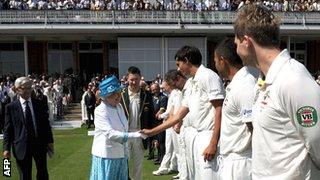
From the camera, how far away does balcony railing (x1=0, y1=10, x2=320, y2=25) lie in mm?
30391

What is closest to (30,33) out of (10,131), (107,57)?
(107,57)

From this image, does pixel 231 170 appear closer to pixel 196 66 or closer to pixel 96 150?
pixel 196 66

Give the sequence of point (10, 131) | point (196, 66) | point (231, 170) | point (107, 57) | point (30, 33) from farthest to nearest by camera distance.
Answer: point (107, 57) < point (30, 33) < point (10, 131) < point (196, 66) < point (231, 170)

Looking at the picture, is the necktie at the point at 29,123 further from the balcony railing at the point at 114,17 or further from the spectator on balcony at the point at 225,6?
the spectator on balcony at the point at 225,6

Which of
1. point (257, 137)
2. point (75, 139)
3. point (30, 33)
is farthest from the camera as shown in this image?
point (30, 33)

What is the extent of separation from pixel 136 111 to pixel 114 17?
2393 cm

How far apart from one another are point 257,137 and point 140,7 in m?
30.4

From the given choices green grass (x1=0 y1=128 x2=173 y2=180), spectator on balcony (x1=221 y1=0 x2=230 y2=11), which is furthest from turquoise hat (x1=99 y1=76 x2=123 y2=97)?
spectator on balcony (x1=221 y1=0 x2=230 y2=11)

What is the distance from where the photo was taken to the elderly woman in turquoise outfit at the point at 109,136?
221 inches

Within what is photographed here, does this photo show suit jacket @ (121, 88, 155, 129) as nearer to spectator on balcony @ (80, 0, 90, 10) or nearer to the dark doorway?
spectator on balcony @ (80, 0, 90, 10)

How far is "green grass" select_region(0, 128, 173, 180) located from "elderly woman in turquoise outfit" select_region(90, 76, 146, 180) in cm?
382

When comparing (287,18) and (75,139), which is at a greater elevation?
(287,18)

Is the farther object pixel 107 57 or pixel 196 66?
pixel 107 57

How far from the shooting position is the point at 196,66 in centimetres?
540
